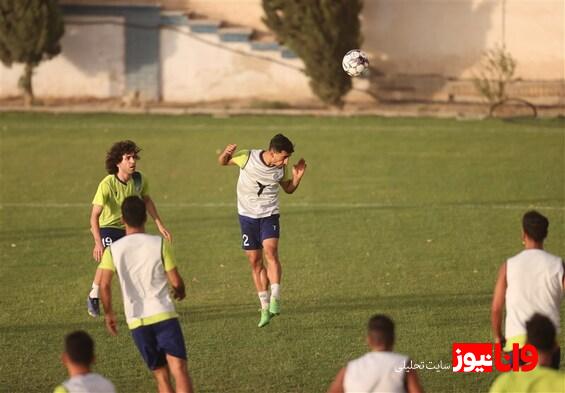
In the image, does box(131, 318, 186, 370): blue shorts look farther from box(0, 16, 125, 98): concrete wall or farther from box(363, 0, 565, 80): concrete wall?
box(363, 0, 565, 80): concrete wall

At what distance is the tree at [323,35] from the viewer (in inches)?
1222

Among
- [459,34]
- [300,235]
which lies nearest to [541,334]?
[300,235]

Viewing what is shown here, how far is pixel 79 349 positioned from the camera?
24.9ft

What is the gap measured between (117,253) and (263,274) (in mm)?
4556

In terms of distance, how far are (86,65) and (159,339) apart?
2502 centimetres

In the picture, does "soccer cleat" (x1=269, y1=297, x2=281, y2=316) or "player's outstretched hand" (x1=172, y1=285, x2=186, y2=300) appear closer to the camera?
"player's outstretched hand" (x1=172, y1=285, x2=186, y2=300)

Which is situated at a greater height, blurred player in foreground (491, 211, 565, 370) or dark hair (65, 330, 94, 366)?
blurred player in foreground (491, 211, 565, 370)

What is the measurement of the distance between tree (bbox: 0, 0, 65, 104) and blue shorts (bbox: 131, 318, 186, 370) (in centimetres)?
2242

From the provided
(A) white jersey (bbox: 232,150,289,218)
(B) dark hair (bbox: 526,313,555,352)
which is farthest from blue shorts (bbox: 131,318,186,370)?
(A) white jersey (bbox: 232,150,289,218)

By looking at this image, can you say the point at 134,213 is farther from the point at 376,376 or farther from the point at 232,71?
the point at 232,71

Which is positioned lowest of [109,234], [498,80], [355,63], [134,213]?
[109,234]

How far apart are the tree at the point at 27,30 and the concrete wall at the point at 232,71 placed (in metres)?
3.57

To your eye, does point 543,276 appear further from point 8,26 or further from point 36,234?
point 8,26

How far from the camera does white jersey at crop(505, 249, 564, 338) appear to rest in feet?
29.1
